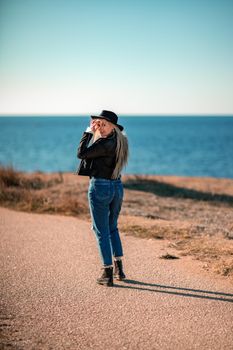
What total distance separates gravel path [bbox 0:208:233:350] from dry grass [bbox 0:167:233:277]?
405 mm

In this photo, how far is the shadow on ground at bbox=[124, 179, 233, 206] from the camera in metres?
12.5

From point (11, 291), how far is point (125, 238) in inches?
104

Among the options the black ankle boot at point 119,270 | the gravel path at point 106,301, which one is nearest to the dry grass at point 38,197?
the gravel path at point 106,301

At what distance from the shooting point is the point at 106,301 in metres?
4.55

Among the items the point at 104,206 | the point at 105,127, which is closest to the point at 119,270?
the point at 104,206

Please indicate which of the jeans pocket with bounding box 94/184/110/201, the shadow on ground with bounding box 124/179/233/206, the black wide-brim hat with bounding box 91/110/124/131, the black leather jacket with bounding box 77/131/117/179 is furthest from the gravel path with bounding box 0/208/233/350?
the shadow on ground with bounding box 124/179/233/206


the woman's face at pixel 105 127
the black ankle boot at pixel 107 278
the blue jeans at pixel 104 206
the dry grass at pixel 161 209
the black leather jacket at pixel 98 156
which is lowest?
the black ankle boot at pixel 107 278

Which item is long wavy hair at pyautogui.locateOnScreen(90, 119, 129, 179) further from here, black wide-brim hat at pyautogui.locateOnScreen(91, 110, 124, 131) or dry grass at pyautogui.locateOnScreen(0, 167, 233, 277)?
dry grass at pyautogui.locateOnScreen(0, 167, 233, 277)

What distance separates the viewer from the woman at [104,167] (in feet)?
15.8

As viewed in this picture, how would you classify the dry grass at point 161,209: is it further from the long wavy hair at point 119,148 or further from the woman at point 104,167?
the long wavy hair at point 119,148

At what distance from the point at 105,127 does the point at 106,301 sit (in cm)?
190

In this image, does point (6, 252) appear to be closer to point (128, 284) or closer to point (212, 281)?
point (128, 284)

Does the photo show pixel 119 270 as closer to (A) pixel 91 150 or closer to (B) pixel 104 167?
(B) pixel 104 167

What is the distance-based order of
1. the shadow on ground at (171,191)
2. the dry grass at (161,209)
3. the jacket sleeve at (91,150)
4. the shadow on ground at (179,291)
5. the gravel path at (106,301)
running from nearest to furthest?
1. the gravel path at (106,301)
2. the shadow on ground at (179,291)
3. the jacket sleeve at (91,150)
4. the dry grass at (161,209)
5. the shadow on ground at (171,191)
